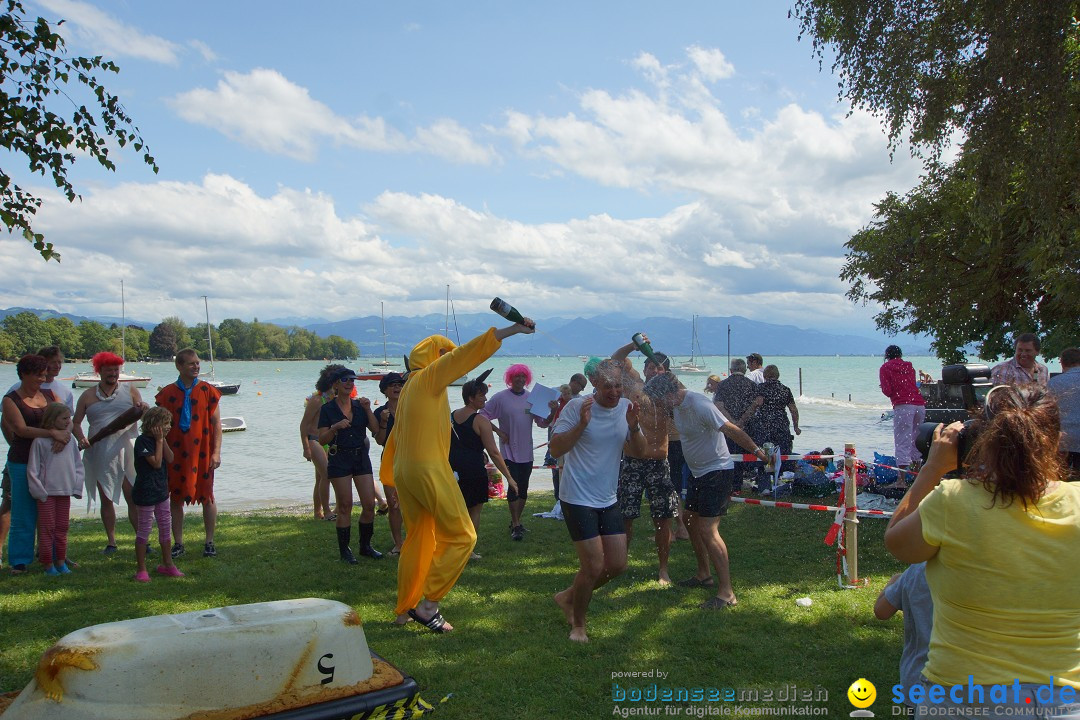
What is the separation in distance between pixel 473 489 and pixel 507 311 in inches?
117

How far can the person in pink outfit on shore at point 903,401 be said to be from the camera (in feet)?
37.9

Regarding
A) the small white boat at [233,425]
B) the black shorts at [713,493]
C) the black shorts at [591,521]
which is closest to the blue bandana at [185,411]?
the black shorts at [591,521]

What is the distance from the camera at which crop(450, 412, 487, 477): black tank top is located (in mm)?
7684

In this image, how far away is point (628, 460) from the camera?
22.2ft

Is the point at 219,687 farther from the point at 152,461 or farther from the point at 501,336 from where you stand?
the point at 152,461

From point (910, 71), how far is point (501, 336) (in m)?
6.56

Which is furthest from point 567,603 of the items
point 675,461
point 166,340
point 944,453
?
point 166,340

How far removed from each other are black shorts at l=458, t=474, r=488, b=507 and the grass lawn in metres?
0.65

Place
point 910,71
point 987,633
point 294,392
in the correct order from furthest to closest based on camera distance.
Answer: point 294,392 → point 910,71 → point 987,633

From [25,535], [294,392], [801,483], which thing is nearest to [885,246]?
[801,483]

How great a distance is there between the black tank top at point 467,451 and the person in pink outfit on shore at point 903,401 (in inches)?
268

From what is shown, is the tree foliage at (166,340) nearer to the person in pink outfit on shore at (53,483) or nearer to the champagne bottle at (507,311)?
the person in pink outfit on shore at (53,483)

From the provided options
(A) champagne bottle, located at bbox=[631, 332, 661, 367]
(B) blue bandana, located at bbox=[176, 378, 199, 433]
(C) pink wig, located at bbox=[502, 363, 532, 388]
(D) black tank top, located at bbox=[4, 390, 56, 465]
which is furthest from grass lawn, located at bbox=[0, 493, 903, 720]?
(A) champagne bottle, located at bbox=[631, 332, 661, 367]

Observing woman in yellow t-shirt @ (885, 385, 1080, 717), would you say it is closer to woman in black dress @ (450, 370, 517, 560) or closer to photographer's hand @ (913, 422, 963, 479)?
photographer's hand @ (913, 422, 963, 479)
